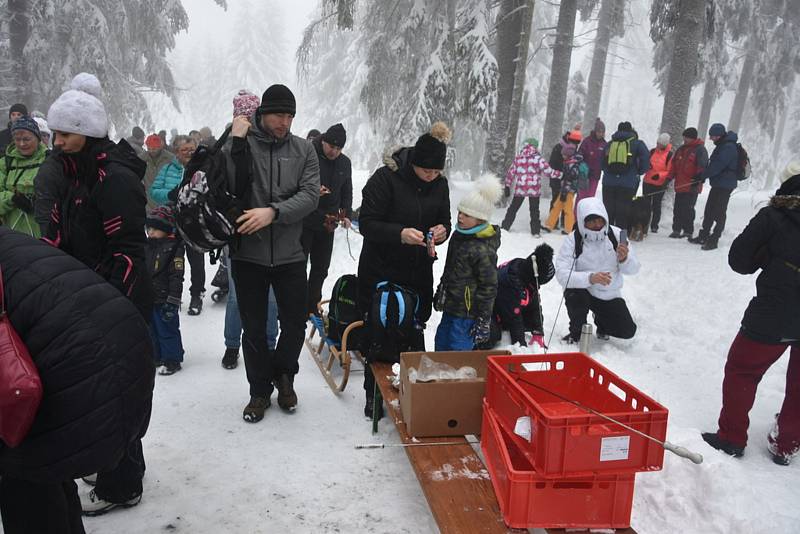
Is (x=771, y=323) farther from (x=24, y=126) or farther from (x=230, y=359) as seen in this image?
(x=24, y=126)

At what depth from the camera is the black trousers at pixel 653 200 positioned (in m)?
11.6

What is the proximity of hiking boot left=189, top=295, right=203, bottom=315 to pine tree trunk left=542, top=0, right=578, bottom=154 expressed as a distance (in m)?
12.2

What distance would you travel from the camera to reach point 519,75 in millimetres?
12805

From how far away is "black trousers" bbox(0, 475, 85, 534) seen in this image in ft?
7.11

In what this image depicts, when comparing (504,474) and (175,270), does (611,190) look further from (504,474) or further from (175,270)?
(504,474)

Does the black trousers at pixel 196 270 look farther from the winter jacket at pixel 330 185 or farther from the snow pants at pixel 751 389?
the snow pants at pixel 751 389

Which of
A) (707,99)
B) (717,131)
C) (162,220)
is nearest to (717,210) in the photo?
(717,131)

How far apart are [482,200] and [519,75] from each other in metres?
9.32

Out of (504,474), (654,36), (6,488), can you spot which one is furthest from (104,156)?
(654,36)

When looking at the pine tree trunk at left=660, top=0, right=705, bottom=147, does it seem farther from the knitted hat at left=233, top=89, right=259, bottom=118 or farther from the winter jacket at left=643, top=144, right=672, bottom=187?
the knitted hat at left=233, top=89, right=259, bottom=118

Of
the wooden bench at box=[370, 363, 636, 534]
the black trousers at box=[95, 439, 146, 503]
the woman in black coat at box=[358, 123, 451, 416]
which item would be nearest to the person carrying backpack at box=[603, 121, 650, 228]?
the woman in black coat at box=[358, 123, 451, 416]

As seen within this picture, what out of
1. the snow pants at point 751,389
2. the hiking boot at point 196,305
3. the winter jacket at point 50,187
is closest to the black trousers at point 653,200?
the snow pants at point 751,389

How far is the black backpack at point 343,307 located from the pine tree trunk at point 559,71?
42.3 feet

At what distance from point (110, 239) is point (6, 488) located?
139 centimetres
